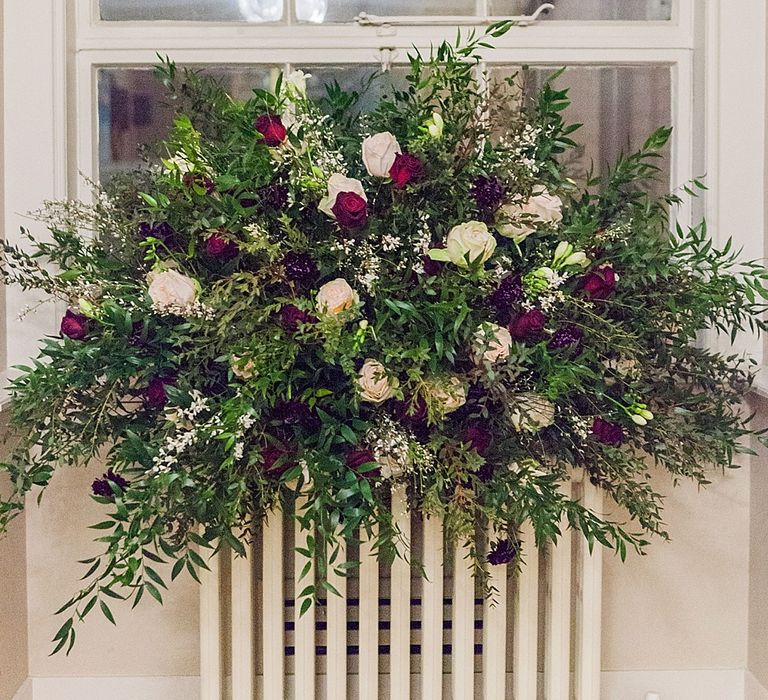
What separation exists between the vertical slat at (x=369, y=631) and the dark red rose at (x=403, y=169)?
63 centimetres

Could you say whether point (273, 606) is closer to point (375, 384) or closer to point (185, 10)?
point (375, 384)

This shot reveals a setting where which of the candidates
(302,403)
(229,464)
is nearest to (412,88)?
(302,403)

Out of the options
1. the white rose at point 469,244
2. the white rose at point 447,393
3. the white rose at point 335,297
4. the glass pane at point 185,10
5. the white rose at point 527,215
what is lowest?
the white rose at point 447,393

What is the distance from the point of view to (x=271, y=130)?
4.06ft

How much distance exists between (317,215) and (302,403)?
0.95 ft

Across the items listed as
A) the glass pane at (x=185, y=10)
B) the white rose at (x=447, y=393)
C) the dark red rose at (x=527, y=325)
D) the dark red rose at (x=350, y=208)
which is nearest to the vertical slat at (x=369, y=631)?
the white rose at (x=447, y=393)

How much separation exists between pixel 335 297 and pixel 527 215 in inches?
12.5

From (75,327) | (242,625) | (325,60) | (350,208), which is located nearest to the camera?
(350,208)

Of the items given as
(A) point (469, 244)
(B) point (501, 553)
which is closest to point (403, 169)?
(A) point (469, 244)

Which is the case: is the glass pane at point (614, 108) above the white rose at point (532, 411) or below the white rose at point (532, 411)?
above

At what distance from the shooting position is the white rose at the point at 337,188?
1232 millimetres

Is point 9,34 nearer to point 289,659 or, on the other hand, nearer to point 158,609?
point 158,609

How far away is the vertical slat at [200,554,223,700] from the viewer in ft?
4.84

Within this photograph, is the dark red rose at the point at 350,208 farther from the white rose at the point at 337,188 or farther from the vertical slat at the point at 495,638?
the vertical slat at the point at 495,638
